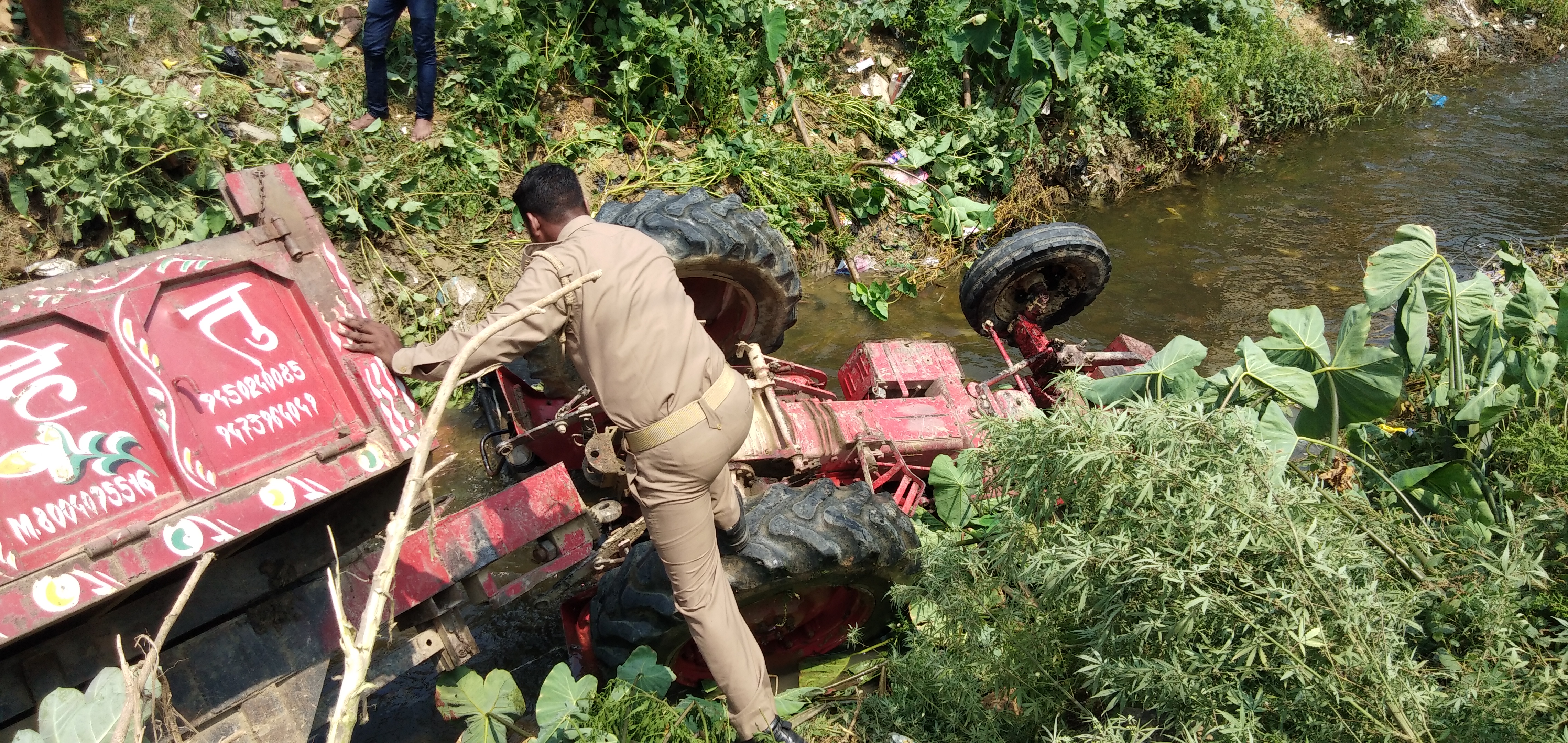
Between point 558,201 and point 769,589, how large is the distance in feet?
5.45

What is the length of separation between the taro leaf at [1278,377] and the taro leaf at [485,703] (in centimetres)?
283

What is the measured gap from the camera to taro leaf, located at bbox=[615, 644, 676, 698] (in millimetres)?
A: 3373

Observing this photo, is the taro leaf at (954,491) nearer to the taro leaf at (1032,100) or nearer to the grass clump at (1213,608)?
the grass clump at (1213,608)

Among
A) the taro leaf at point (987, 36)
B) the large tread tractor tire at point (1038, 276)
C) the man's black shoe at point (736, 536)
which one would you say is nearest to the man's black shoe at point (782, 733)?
the man's black shoe at point (736, 536)

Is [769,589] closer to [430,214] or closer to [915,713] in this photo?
[915,713]

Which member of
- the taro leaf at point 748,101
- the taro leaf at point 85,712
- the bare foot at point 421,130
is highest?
the bare foot at point 421,130

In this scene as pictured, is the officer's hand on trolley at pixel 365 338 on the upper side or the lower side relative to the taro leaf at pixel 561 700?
upper

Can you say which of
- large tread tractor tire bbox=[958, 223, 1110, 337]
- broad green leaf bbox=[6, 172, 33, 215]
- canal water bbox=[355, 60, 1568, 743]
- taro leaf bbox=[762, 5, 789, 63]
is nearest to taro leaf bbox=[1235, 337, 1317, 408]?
large tread tractor tire bbox=[958, 223, 1110, 337]

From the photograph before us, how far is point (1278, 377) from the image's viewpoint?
3.49m

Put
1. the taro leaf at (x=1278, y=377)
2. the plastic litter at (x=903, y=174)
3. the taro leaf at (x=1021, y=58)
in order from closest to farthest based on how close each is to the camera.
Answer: the taro leaf at (x=1278, y=377) < the plastic litter at (x=903, y=174) < the taro leaf at (x=1021, y=58)

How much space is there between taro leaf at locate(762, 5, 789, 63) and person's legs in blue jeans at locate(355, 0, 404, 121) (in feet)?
8.89

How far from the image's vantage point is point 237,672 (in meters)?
3.29

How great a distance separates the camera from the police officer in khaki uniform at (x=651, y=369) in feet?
10.6

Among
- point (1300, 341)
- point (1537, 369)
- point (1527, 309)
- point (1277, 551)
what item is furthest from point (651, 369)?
point (1527, 309)
